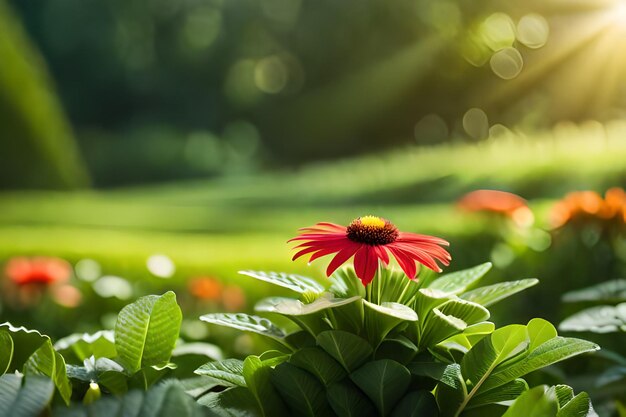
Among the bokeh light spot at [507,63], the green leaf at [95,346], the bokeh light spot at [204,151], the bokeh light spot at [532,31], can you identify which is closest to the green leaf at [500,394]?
the green leaf at [95,346]

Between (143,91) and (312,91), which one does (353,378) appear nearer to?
(312,91)

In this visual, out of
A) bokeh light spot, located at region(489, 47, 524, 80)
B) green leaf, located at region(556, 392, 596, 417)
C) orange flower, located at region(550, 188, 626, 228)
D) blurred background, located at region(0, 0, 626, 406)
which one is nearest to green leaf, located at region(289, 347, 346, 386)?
green leaf, located at region(556, 392, 596, 417)

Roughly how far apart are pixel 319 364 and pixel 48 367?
27 cm

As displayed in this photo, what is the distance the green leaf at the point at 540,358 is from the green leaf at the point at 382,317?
108 mm

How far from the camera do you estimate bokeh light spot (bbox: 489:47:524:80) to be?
845 cm

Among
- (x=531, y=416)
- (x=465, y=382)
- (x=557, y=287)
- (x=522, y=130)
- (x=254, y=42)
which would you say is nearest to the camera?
(x=531, y=416)

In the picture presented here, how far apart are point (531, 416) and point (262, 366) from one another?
266mm

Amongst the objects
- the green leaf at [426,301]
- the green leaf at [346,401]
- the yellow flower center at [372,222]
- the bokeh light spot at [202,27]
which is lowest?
the green leaf at [346,401]

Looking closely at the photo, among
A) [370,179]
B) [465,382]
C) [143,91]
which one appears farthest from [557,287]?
[143,91]

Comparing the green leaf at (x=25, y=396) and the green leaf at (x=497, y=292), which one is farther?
the green leaf at (x=497, y=292)

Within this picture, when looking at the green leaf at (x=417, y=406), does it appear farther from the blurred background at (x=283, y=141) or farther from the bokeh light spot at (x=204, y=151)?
the bokeh light spot at (x=204, y=151)

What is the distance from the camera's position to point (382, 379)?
80 cm

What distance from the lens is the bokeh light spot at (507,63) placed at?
27.7ft

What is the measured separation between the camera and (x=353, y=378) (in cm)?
82
